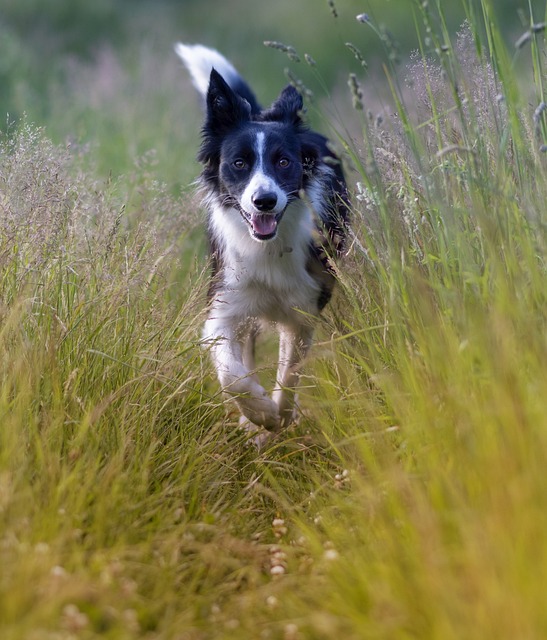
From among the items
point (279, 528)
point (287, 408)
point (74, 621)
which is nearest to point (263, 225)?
point (287, 408)

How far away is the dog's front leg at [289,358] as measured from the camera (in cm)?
452

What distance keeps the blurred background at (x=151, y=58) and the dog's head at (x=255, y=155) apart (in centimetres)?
64

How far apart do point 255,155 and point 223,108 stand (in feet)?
1.38

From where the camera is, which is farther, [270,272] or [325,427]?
[270,272]

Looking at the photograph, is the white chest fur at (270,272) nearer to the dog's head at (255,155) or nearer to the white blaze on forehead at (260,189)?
the dog's head at (255,155)

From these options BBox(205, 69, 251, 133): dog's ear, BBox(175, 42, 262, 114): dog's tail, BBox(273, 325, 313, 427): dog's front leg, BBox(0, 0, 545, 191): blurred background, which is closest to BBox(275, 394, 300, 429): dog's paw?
BBox(273, 325, 313, 427): dog's front leg

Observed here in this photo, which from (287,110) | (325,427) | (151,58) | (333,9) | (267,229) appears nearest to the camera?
(333,9)

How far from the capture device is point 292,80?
330 cm

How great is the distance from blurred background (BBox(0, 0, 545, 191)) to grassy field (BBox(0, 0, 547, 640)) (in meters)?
0.74

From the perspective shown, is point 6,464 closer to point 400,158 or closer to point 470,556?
point 470,556

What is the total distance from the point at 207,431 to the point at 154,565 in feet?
3.70

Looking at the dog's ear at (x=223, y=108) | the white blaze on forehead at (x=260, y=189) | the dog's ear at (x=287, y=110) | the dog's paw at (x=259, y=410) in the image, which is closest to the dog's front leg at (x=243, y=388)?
the dog's paw at (x=259, y=410)

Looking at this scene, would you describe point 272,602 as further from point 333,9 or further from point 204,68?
point 204,68

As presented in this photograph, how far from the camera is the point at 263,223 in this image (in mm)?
4301
